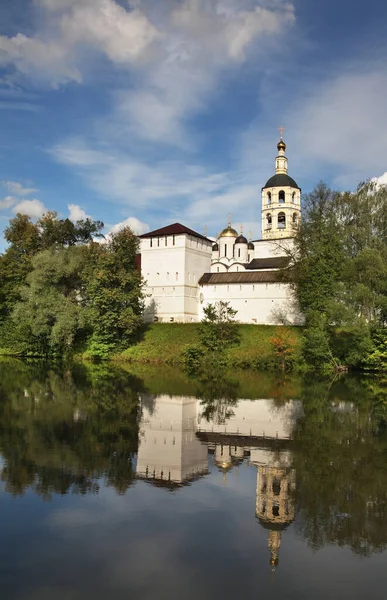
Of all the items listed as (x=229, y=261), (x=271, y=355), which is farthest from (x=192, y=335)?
(x=229, y=261)

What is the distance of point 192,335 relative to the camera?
3638 cm

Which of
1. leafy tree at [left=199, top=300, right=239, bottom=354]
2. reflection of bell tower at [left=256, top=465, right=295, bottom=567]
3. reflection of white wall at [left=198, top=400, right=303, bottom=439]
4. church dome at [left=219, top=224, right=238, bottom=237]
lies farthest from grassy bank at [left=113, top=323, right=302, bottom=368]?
reflection of bell tower at [left=256, top=465, right=295, bottom=567]

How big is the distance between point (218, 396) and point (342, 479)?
10383 millimetres

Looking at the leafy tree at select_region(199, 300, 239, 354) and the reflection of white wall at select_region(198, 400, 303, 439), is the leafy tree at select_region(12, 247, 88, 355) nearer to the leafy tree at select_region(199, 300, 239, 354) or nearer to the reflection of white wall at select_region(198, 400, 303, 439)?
the leafy tree at select_region(199, 300, 239, 354)

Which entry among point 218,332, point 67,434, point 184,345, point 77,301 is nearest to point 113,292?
point 77,301

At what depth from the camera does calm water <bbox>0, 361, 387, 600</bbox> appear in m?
5.77

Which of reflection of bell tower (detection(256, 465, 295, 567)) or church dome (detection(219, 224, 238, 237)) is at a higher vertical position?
church dome (detection(219, 224, 238, 237))

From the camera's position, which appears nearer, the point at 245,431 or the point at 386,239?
the point at 245,431

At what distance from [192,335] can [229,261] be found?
19.7 meters

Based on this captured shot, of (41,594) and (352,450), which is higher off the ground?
(352,450)

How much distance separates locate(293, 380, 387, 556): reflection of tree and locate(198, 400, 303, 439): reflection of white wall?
15.9 inches

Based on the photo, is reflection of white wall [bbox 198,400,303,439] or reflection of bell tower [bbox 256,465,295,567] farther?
reflection of white wall [bbox 198,400,303,439]

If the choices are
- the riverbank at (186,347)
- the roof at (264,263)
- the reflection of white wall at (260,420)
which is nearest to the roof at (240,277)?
the riverbank at (186,347)

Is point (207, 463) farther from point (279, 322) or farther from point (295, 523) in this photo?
point (279, 322)
